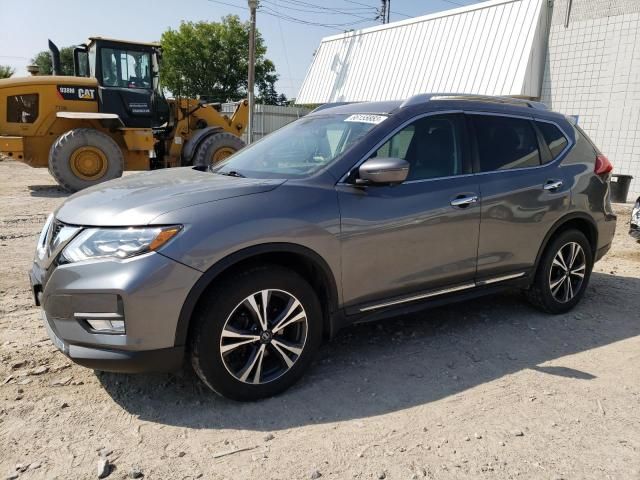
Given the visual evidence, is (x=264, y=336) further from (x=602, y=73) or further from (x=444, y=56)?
(x=444, y=56)

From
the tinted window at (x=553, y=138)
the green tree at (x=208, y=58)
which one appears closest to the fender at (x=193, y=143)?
the tinted window at (x=553, y=138)

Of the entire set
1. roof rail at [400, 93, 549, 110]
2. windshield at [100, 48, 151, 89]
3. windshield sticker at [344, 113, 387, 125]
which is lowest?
windshield sticker at [344, 113, 387, 125]

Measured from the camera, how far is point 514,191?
4164 mm

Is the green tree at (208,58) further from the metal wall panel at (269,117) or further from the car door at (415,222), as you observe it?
the car door at (415,222)

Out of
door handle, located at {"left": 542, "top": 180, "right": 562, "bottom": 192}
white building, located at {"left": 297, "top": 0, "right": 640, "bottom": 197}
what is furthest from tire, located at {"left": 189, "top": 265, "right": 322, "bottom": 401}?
white building, located at {"left": 297, "top": 0, "right": 640, "bottom": 197}

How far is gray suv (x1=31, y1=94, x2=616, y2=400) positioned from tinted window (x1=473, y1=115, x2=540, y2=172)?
0.01m

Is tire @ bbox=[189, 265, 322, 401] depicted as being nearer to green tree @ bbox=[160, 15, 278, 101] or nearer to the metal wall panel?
the metal wall panel

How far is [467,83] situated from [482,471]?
44.1 ft

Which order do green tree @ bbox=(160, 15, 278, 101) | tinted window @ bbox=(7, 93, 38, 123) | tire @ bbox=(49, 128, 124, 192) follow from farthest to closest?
green tree @ bbox=(160, 15, 278, 101), tinted window @ bbox=(7, 93, 38, 123), tire @ bbox=(49, 128, 124, 192)

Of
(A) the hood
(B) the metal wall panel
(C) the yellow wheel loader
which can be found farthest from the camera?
(B) the metal wall panel

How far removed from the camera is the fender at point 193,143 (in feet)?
41.3

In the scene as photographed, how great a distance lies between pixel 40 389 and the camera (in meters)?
3.24

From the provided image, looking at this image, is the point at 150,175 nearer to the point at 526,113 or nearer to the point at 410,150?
the point at 410,150

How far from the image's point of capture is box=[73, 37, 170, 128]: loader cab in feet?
40.1
